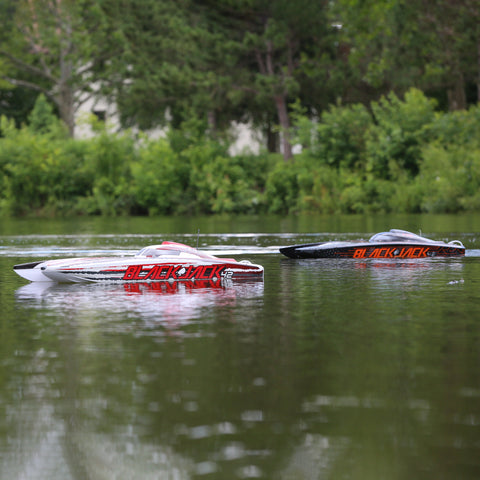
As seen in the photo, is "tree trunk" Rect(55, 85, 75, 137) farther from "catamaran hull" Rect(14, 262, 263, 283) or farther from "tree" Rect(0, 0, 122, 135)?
"catamaran hull" Rect(14, 262, 263, 283)

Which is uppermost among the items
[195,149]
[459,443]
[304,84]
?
[304,84]

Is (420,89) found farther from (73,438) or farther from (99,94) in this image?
(73,438)

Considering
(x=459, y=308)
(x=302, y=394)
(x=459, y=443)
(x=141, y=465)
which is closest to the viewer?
(x=141, y=465)

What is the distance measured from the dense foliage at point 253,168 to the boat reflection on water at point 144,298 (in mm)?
46137

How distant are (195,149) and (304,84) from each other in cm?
989

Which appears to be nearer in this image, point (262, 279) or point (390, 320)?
point (390, 320)

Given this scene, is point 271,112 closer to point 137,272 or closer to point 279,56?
point 279,56

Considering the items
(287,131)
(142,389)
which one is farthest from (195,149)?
(142,389)

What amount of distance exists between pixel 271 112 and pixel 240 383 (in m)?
72.1

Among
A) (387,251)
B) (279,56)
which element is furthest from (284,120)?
(387,251)

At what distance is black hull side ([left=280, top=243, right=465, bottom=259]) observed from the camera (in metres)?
29.7

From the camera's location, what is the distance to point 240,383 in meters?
10.9

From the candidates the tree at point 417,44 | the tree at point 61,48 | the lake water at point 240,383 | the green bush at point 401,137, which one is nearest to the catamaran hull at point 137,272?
the lake water at point 240,383

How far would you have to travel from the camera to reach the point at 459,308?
17703mm
